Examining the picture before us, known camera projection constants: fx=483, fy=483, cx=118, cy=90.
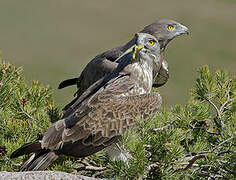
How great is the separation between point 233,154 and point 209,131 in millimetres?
847

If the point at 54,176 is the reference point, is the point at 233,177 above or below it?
below

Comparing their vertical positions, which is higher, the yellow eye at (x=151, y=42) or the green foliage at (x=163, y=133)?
the yellow eye at (x=151, y=42)

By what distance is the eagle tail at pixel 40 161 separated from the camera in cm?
402

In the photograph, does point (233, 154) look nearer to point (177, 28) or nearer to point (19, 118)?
point (19, 118)

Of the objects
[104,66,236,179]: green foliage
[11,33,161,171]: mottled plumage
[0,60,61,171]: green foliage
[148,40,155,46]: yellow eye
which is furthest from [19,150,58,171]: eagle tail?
[148,40,155,46]: yellow eye

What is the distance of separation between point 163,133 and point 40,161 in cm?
127

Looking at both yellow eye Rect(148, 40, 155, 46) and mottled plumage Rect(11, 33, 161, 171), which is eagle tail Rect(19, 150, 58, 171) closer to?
mottled plumage Rect(11, 33, 161, 171)

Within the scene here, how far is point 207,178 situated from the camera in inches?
150

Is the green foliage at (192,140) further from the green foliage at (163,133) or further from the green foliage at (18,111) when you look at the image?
the green foliage at (18,111)

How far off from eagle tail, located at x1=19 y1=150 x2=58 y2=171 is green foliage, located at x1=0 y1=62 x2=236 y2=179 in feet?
0.25

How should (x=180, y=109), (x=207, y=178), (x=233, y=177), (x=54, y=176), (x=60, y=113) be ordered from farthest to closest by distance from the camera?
(x=60, y=113) → (x=180, y=109) → (x=207, y=178) → (x=233, y=177) → (x=54, y=176)

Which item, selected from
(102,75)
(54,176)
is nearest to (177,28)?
(102,75)

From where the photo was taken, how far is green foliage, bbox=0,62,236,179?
330 centimetres

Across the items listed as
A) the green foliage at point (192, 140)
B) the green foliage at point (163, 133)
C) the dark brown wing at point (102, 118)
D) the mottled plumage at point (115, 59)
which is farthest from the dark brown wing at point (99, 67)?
the green foliage at point (192, 140)
